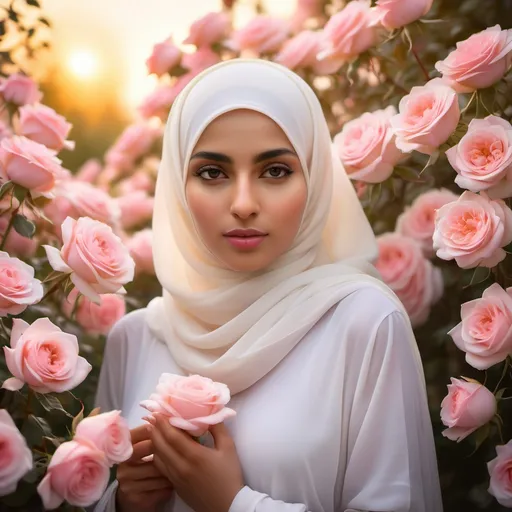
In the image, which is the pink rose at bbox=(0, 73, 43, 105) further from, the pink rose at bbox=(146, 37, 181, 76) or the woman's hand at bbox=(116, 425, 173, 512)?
the woman's hand at bbox=(116, 425, 173, 512)

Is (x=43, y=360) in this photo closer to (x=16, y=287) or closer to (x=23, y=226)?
(x=16, y=287)

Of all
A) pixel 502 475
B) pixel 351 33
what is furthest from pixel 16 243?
pixel 502 475

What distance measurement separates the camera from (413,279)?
2.02 m

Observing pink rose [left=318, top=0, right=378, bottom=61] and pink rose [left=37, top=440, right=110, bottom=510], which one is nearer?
pink rose [left=37, top=440, right=110, bottom=510]

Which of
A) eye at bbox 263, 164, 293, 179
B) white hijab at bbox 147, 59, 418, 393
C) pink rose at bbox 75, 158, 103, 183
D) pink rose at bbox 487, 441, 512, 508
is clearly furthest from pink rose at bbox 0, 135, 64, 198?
pink rose at bbox 75, 158, 103, 183

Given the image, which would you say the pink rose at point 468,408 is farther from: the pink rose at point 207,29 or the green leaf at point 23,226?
the pink rose at point 207,29

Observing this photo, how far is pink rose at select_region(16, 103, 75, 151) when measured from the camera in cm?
189

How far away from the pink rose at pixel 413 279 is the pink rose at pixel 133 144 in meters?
0.88

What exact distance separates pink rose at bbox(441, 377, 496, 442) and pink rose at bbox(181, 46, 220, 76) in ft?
3.53

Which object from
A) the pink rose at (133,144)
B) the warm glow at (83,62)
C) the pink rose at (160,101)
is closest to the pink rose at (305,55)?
the pink rose at (160,101)

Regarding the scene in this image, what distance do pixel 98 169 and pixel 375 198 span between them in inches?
49.8

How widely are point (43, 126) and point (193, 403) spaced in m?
0.78

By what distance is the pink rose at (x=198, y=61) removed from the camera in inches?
88.0

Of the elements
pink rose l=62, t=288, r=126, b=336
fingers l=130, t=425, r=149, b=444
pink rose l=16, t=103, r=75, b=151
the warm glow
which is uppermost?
the warm glow
